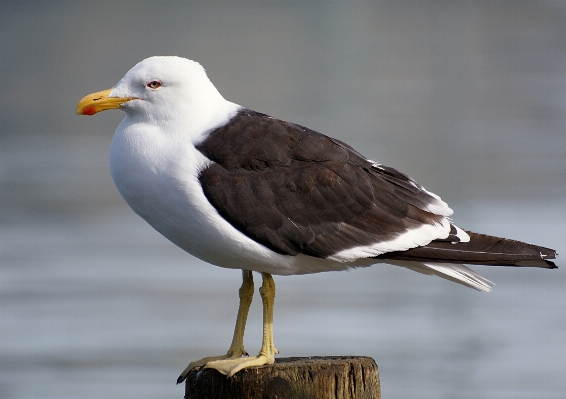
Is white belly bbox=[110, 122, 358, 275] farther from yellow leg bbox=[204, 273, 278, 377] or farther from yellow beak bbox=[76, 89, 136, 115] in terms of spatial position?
yellow leg bbox=[204, 273, 278, 377]

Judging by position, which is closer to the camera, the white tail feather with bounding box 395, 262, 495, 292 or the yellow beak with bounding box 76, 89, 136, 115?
the yellow beak with bounding box 76, 89, 136, 115

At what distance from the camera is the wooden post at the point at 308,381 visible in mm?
4930

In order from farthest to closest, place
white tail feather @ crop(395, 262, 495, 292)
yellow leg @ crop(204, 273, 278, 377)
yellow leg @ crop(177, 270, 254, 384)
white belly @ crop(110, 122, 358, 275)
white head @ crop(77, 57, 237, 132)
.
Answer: yellow leg @ crop(177, 270, 254, 384), white tail feather @ crop(395, 262, 495, 292), white head @ crop(77, 57, 237, 132), yellow leg @ crop(204, 273, 278, 377), white belly @ crop(110, 122, 358, 275)

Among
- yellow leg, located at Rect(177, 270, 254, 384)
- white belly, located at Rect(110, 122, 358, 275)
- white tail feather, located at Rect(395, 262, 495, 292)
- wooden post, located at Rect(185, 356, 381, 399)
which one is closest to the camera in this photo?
wooden post, located at Rect(185, 356, 381, 399)

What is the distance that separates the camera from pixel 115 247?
15.4 metres

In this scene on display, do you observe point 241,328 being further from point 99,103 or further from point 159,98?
point 99,103

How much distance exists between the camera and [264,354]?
211 inches

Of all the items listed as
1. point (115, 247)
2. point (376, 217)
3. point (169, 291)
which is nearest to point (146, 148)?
point (376, 217)

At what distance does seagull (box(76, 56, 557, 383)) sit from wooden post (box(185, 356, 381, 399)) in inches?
4.6

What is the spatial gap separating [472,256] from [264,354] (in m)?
1.17

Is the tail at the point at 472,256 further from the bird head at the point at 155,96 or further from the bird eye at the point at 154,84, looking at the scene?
the bird eye at the point at 154,84

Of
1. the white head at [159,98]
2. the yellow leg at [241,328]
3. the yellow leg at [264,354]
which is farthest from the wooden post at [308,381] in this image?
the white head at [159,98]

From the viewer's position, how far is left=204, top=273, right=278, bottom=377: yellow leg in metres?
5.18

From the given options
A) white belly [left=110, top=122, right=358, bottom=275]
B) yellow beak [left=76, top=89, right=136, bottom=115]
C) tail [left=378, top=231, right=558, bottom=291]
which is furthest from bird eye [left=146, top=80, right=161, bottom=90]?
tail [left=378, top=231, right=558, bottom=291]
